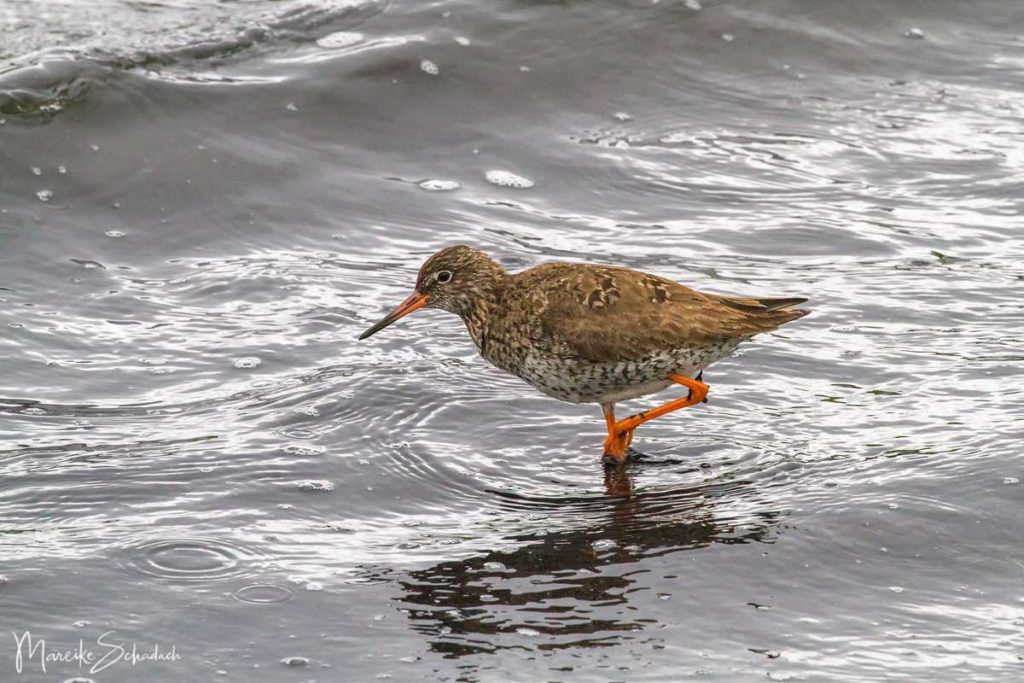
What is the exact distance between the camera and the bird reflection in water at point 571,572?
5312 millimetres

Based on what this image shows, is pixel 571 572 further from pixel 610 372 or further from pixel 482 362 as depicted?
pixel 482 362

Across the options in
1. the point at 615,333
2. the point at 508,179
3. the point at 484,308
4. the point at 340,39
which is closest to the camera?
the point at 615,333

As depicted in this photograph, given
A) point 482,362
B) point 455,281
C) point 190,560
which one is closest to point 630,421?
point 455,281

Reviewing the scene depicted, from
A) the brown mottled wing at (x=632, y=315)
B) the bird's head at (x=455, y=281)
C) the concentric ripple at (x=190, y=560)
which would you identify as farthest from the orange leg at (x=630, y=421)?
the concentric ripple at (x=190, y=560)

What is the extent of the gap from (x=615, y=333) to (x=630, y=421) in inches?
18.6

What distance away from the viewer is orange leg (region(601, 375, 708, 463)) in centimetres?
693

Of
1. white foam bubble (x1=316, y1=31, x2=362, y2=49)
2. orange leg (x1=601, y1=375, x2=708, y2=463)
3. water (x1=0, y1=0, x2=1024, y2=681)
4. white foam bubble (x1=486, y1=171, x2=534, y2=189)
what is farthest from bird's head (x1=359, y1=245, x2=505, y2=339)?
white foam bubble (x1=316, y1=31, x2=362, y2=49)

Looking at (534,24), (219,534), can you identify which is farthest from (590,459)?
(534,24)

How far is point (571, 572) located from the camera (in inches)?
227

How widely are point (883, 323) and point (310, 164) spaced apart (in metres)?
4.39

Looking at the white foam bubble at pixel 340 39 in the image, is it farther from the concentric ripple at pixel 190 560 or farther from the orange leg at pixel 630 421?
the concentric ripple at pixel 190 560

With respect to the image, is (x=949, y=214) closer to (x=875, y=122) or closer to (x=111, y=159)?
(x=875, y=122)

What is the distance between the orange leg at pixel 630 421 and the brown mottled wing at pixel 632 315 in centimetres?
31

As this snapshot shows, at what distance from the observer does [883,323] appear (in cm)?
832
